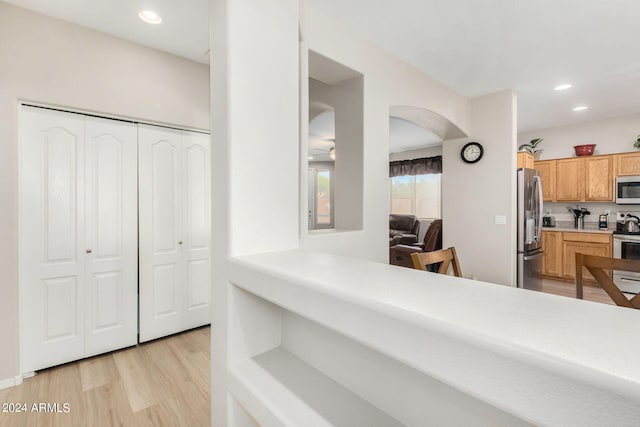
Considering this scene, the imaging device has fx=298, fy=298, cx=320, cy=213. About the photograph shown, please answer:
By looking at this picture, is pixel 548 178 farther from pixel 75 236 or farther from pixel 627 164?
pixel 75 236

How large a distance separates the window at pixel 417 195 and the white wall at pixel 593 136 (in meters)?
2.06

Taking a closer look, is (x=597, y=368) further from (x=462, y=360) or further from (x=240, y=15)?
(x=240, y=15)

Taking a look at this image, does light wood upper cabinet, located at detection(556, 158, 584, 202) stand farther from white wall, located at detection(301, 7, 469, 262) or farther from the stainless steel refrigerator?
white wall, located at detection(301, 7, 469, 262)

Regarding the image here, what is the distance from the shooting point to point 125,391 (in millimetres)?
2092

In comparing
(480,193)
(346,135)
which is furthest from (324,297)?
(480,193)

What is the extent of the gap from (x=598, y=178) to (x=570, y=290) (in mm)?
1926

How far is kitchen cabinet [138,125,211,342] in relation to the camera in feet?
9.20

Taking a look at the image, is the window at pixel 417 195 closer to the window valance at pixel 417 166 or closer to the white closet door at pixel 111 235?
the window valance at pixel 417 166

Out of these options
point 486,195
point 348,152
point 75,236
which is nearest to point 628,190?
point 486,195

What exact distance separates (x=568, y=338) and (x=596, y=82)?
4.46 meters

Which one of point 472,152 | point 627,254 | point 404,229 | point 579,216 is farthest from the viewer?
point 404,229

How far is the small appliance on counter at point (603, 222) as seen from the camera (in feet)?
15.9

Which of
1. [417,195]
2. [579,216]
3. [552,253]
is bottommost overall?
[552,253]

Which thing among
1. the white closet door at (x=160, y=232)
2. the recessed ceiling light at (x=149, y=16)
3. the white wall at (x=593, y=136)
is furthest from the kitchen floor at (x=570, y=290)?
the recessed ceiling light at (x=149, y=16)
